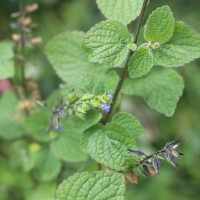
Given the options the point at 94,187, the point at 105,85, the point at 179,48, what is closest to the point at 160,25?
the point at 179,48

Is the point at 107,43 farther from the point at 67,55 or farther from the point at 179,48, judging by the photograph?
the point at 67,55

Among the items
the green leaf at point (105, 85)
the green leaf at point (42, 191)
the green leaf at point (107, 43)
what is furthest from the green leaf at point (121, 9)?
the green leaf at point (42, 191)

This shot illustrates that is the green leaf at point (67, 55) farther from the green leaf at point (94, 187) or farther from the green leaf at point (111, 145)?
the green leaf at point (94, 187)

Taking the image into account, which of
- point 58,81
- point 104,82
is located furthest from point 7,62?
point 58,81

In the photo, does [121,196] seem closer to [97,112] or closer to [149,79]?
[97,112]

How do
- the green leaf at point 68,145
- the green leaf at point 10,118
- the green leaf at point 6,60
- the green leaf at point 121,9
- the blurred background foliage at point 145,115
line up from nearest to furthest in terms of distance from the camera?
the green leaf at point 121,9, the green leaf at point 6,60, the green leaf at point 68,145, the green leaf at point 10,118, the blurred background foliage at point 145,115

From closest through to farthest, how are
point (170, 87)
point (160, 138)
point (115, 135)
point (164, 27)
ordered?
point (164, 27)
point (115, 135)
point (170, 87)
point (160, 138)

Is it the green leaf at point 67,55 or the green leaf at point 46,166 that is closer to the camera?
the green leaf at point 67,55
